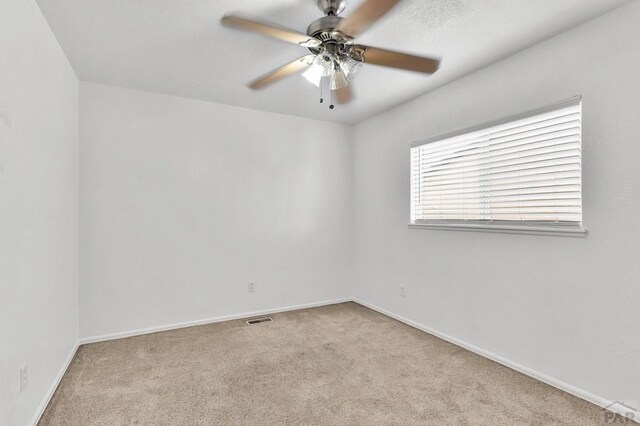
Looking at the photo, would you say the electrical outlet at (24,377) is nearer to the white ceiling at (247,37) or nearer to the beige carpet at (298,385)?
the beige carpet at (298,385)

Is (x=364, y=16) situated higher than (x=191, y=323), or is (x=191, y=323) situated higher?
(x=364, y=16)

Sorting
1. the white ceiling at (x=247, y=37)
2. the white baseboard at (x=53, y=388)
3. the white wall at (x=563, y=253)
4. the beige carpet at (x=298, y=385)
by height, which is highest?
the white ceiling at (x=247, y=37)

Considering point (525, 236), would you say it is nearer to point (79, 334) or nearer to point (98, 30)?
point (98, 30)

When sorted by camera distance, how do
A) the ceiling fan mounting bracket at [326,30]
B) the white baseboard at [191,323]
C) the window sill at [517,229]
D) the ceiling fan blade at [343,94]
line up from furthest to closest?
the white baseboard at [191,323], the ceiling fan blade at [343,94], the window sill at [517,229], the ceiling fan mounting bracket at [326,30]

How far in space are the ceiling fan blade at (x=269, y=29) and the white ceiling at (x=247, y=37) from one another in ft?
0.73

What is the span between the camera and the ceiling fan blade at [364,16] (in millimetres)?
1508

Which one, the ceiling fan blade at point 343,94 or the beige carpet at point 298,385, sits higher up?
the ceiling fan blade at point 343,94

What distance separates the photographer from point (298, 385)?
2270 millimetres

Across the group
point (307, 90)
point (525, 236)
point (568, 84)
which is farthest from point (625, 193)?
point (307, 90)

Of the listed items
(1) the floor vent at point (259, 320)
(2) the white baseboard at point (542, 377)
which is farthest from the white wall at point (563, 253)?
(1) the floor vent at point (259, 320)

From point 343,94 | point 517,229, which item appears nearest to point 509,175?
point 517,229

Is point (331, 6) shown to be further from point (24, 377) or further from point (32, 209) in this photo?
point (24, 377)

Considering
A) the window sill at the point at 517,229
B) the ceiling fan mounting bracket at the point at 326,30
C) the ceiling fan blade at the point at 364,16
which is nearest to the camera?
the ceiling fan blade at the point at 364,16

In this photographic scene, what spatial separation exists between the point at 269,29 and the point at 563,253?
2.35 meters
